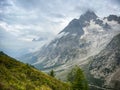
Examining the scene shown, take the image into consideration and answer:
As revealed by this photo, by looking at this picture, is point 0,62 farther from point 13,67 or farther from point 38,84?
point 38,84

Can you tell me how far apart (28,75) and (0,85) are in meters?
23.9

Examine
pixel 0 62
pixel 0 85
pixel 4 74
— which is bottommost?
pixel 0 85

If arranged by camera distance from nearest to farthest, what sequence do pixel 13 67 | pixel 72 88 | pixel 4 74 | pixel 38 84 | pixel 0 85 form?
pixel 0 85
pixel 4 74
pixel 38 84
pixel 13 67
pixel 72 88

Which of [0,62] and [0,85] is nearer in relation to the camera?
[0,85]

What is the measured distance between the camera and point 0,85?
39.1 meters

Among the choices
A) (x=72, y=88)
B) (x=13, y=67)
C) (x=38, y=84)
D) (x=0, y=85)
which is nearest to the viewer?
(x=0, y=85)

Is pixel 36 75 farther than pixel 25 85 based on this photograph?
Yes

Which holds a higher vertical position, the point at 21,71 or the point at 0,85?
the point at 21,71

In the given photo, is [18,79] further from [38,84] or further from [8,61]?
[8,61]

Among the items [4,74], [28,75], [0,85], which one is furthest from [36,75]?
[0,85]

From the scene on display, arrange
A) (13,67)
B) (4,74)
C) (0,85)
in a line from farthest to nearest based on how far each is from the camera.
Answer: (13,67) → (4,74) → (0,85)

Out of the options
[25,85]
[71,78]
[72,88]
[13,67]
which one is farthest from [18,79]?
[71,78]

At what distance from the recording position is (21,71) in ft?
205

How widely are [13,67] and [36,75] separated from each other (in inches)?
271
